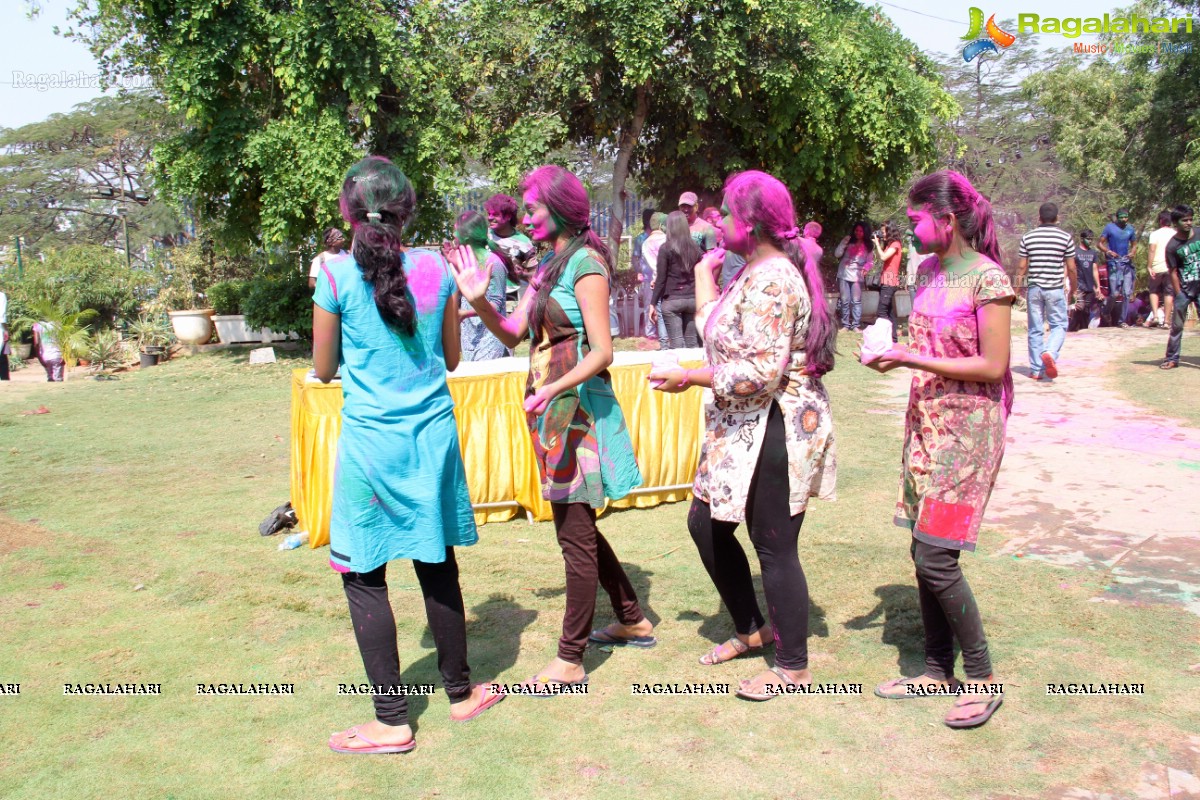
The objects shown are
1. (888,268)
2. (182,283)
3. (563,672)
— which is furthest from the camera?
(182,283)

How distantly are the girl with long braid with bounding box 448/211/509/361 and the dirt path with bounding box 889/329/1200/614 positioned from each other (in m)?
3.04

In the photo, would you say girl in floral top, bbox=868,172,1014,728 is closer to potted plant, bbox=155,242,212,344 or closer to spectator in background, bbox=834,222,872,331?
spectator in background, bbox=834,222,872,331

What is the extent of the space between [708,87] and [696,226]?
4.79 metres

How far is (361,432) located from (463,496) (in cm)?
42

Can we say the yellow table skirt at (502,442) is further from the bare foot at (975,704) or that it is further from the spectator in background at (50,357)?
the spectator in background at (50,357)

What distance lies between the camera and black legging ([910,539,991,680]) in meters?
3.22

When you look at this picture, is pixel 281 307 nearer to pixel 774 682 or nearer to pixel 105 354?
pixel 105 354

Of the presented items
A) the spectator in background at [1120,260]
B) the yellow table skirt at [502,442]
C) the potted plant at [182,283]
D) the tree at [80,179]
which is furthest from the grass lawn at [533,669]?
the tree at [80,179]

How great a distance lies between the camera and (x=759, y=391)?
3195 millimetres

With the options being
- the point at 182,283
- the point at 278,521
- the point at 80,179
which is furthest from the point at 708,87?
the point at 80,179

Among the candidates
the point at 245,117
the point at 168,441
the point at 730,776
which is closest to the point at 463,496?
the point at 730,776

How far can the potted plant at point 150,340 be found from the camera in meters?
14.6

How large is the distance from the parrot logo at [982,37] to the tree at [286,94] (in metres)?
12.9

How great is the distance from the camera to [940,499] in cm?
318
